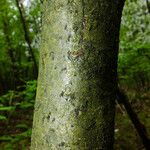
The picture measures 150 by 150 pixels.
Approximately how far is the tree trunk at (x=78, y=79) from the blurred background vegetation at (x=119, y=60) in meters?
6.52

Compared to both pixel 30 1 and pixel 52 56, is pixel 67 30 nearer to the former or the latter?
pixel 52 56

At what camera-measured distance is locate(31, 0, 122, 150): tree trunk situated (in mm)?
668

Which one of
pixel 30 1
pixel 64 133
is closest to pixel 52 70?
pixel 64 133

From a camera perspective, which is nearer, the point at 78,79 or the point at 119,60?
the point at 78,79

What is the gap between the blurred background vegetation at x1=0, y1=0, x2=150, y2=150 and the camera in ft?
26.0

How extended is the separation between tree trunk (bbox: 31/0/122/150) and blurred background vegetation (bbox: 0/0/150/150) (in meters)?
6.52

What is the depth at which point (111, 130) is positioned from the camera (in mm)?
705

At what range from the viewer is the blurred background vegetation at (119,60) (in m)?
7.92

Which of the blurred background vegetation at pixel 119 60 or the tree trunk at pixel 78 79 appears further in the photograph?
the blurred background vegetation at pixel 119 60

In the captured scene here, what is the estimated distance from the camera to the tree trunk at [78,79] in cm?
67

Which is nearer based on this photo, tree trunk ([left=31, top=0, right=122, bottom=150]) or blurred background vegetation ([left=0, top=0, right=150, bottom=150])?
tree trunk ([left=31, top=0, right=122, bottom=150])

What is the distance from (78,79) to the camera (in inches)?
26.8

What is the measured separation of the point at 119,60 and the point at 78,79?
730cm

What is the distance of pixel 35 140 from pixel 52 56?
0.20m
